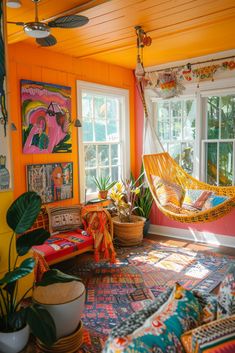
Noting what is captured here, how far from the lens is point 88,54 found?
4098mm

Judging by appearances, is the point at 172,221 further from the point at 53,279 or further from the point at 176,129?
the point at 53,279

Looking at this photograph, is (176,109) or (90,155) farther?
(176,109)

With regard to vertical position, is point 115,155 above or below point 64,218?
above

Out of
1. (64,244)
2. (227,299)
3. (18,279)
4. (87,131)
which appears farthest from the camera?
(87,131)

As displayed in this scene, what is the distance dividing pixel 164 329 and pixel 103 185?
338 cm

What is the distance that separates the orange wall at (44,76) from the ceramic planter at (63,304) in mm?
1571

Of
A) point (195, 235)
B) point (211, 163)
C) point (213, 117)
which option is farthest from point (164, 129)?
point (195, 235)

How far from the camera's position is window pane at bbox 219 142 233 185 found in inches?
173

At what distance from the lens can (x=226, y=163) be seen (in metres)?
4.44

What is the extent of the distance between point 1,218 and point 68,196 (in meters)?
1.81

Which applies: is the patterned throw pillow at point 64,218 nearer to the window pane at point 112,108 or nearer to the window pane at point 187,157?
the window pane at point 112,108

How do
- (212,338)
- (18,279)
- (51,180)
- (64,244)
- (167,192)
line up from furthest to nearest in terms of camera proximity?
(167,192) → (51,180) → (64,244) → (18,279) → (212,338)

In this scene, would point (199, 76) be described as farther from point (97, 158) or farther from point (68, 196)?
point (68, 196)

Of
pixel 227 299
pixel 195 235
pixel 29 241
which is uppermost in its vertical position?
pixel 29 241
